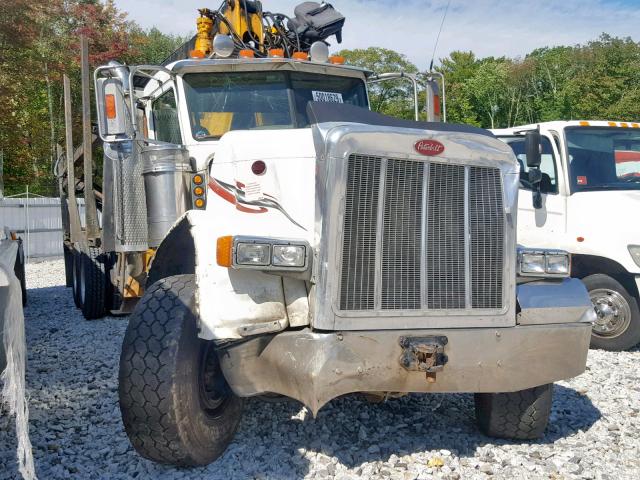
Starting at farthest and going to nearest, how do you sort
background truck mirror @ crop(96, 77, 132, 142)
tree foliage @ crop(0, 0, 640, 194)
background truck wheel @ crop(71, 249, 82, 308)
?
tree foliage @ crop(0, 0, 640, 194), background truck wheel @ crop(71, 249, 82, 308), background truck mirror @ crop(96, 77, 132, 142)

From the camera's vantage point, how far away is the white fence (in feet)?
63.1

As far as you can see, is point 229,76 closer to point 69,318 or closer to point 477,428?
point 477,428

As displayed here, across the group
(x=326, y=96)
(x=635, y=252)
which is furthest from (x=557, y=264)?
(x=635, y=252)

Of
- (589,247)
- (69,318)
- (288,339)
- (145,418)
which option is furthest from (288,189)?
(69,318)

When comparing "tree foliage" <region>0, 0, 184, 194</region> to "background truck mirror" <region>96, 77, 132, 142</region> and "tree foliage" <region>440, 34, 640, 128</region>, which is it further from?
"background truck mirror" <region>96, 77, 132, 142</region>

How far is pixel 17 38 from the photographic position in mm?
20922

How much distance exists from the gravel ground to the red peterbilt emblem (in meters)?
1.69

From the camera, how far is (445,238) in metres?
3.64

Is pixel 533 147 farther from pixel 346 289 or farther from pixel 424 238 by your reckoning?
pixel 346 289

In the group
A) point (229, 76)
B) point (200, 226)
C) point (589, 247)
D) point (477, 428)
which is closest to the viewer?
point (200, 226)

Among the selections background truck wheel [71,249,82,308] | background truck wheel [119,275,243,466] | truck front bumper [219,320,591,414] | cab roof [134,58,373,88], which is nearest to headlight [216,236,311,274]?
truck front bumper [219,320,591,414]

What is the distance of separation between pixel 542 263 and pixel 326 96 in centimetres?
253

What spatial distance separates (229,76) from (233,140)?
5.40 ft

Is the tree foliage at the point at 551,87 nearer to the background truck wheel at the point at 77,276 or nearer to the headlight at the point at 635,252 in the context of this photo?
the background truck wheel at the point at 77,276
